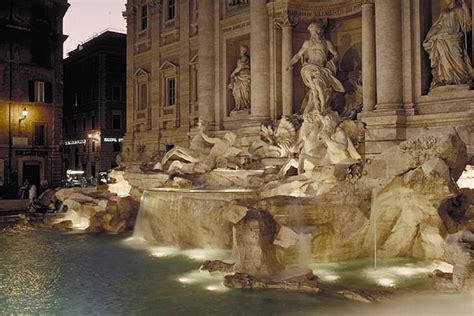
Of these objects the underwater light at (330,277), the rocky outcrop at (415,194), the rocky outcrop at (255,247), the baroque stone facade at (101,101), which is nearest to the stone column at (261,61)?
the rocky outcrop at (415,194)

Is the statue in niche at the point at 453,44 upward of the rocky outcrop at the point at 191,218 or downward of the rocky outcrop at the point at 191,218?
upward

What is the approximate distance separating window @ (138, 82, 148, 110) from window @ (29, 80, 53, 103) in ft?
35.4

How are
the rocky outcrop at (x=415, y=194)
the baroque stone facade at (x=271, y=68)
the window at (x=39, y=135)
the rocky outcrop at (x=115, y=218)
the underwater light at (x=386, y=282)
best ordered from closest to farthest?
the underwater light at (x=386, y=282), the rocky outcrop at (x=415, y=194), the baroque stone facade at (x=271, y=68), the rocky outcrop at (x=115, y=218), the window at (x=39, y=135)

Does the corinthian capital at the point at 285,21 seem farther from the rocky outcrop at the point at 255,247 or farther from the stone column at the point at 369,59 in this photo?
the rocky outcrop at the point at 255,247

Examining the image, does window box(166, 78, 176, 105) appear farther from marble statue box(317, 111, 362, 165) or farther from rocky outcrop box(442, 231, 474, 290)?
rocky outcrop box(442, 231, 474, 290)

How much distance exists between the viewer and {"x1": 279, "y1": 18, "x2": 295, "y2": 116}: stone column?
16266mm

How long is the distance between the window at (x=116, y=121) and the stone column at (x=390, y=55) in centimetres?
2810

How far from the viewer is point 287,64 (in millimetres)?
16281

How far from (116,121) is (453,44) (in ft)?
97.4

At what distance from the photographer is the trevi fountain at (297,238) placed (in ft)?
22.8

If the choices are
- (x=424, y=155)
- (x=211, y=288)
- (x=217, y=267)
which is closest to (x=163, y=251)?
(x=217, y=267)

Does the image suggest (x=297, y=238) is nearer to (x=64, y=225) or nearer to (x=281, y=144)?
(x=281, y=144)

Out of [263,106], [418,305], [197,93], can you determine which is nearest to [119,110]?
[197,93]

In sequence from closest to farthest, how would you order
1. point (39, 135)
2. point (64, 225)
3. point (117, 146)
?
point (64, 225) → point (39, 135) → point (117, 146)
